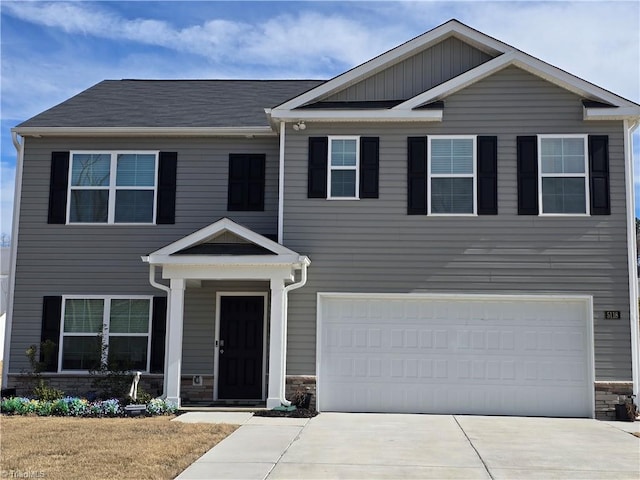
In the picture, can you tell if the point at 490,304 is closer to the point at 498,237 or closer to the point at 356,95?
the point at 498,237

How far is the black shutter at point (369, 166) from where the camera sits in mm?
13562

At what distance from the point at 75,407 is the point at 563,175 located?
32.0ft

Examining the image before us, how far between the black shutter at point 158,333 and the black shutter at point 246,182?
2388mm

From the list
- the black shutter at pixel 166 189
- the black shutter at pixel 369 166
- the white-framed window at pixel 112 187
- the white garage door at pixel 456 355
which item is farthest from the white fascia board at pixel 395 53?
the white garage door at pixel 456 355

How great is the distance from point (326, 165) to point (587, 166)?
4886mm

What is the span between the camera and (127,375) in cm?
1358

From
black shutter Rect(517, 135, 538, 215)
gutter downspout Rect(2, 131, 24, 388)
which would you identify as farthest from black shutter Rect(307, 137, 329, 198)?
gutter downspout Rect(2, 131, 24, 388)

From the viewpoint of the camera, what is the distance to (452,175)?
13508mm

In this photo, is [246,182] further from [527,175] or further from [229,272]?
[527,175]

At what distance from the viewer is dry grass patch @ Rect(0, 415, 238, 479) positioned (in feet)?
25.9

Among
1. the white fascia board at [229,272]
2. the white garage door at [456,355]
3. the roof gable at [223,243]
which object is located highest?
the roof gable at [223,243]

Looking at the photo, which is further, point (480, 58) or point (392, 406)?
point (480, 58)

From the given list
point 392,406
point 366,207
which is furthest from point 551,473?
point 366,207

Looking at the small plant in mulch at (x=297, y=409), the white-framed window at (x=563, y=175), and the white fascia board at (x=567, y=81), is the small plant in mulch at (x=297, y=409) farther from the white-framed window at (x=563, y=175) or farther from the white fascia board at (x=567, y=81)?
the white fascia board at (x=567, y=81)
